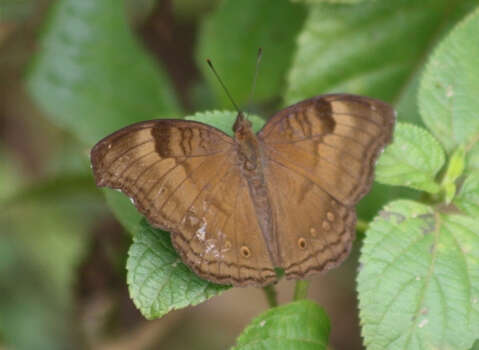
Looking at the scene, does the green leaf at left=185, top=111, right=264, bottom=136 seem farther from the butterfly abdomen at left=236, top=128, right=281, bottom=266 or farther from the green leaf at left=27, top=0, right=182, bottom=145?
the green leaf at left=27, top=0, right=182, bottom=145

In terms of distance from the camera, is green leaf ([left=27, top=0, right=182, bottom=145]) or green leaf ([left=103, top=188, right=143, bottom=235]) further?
green leaf ([left=27, top=0, right=182, bottom=145])

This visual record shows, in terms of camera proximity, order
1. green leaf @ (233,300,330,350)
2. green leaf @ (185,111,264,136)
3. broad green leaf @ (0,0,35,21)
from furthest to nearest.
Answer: broad green leaf @ (0,0,35,21) < green leaf @ (185,111,264,136) < green leaf @ (233,300,330,350)

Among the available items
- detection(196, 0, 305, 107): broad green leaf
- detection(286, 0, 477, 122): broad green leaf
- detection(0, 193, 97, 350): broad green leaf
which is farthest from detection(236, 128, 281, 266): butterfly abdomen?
detection(0, 193, 97, 350): broad green leaf

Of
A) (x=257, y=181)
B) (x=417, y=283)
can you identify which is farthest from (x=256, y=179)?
(x=417, y=283)

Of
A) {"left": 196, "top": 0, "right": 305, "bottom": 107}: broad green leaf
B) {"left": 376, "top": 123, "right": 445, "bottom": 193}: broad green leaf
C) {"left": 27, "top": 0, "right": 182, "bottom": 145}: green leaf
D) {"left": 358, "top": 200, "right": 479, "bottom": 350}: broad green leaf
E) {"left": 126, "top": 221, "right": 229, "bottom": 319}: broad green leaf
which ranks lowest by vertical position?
{"left": 358, "top": 200, "right": 479, "bottom": 350}: broad green leaf

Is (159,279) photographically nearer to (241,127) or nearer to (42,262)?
(241,127)

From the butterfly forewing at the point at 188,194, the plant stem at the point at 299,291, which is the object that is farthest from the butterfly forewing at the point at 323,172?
the plant stem at the point at 299,291

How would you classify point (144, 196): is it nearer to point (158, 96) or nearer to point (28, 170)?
point (158, 96)
